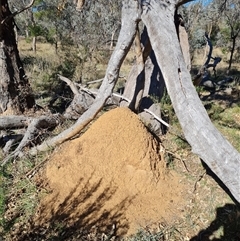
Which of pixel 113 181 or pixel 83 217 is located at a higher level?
pixel 113 181

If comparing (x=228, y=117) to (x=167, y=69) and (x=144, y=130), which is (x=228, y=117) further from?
(x=167, y=69)

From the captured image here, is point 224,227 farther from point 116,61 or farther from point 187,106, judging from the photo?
point 116,61

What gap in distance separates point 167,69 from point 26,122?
2.77 m

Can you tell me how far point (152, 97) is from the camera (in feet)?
15.6

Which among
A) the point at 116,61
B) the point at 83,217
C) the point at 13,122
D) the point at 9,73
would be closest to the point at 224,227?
the point at 83,217

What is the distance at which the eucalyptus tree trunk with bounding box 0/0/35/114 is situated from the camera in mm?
4961

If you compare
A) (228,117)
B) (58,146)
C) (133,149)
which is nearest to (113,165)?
(133,149)

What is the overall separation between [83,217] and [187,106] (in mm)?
1555

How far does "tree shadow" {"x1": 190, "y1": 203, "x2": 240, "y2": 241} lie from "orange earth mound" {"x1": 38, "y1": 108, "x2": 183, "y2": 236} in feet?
1.18

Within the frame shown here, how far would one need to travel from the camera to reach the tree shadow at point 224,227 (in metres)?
2.77

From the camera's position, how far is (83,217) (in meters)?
2.80

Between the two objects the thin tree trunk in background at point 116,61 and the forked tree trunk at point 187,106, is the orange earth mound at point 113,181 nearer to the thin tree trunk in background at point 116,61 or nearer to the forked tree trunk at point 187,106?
the thin tree trunk in background at point 116,61

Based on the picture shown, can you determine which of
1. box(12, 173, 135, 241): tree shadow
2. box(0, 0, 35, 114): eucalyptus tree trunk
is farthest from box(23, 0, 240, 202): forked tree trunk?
box(0, 0, 35, 114): eucalyptus tree trunk

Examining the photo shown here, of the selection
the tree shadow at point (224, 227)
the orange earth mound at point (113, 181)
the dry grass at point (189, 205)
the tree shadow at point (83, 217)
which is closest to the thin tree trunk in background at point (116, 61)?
the orange earth mound at point (113, 181)
